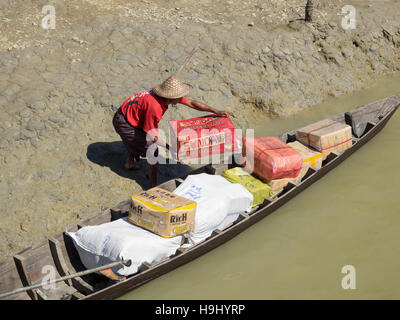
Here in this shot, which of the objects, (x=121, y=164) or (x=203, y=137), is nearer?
(x=203, y=137)

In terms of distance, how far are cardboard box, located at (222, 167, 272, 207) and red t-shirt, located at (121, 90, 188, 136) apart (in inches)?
54.8

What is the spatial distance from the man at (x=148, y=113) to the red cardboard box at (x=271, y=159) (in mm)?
728

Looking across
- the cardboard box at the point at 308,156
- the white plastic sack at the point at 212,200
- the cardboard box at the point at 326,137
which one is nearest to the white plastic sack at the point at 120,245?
the white plastic sack at the point at 212,200

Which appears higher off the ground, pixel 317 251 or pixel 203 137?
pixel 203 137

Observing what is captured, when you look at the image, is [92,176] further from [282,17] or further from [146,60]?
[282,17]

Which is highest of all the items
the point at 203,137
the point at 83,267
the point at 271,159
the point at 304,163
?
the point at 203,137

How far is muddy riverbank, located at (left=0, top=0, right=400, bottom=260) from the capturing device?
26.6 feet

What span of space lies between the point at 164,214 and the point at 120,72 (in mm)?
4863

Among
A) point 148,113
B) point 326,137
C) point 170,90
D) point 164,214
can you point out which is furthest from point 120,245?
point 326,137

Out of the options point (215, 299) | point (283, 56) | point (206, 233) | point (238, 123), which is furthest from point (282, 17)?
point (215, 299)

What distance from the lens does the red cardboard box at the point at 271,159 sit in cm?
761

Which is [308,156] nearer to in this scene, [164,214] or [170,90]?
[170,90]

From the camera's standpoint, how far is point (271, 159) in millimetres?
7574

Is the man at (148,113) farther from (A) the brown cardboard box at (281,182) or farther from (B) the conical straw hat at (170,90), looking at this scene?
(A) the brown cardboard box at (281,182)
